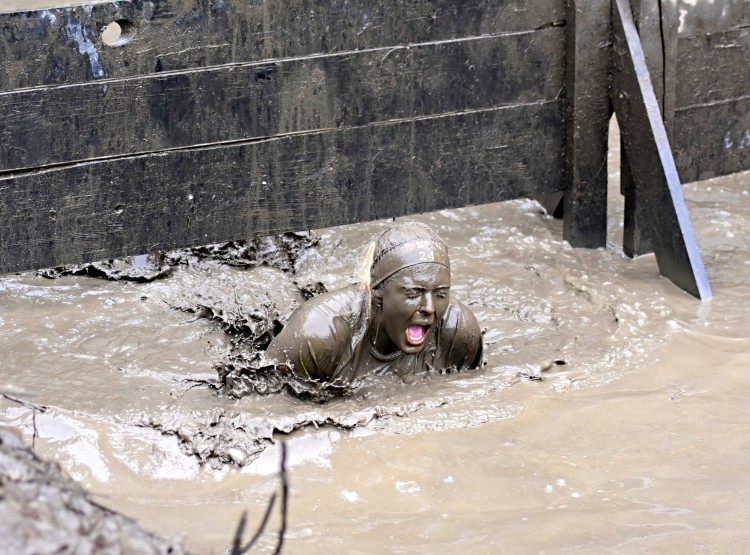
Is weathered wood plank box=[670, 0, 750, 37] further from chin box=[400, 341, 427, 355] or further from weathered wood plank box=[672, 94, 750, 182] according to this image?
chin box=[400, 341, 427, 355]

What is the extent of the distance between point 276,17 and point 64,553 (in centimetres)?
427

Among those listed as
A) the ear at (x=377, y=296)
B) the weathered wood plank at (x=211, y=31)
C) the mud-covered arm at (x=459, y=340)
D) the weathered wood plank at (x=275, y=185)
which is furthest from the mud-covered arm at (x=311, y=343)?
the weathered wood plank at (x=211, y=31)

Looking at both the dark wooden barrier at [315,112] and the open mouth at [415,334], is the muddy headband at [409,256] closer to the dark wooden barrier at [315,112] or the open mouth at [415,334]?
the open mouth at [415,334]

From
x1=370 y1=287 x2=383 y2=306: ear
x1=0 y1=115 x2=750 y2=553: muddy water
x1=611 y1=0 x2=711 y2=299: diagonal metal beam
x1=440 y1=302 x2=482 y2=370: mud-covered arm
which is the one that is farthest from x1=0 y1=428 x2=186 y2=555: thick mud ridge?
x1=611 y1=0 x2=711 y2=299: diagonal metal beam

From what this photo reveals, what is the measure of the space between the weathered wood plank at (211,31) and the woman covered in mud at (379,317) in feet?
4.85

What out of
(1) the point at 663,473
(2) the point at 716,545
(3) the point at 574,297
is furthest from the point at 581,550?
(3) the point at 574,297

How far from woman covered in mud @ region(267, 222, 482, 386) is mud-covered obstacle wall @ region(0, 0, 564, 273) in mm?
1270

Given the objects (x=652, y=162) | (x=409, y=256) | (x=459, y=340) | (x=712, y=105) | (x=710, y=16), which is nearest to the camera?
(x=409, y=256)

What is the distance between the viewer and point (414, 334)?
15.0 ft

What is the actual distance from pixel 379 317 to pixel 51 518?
10.2 ft

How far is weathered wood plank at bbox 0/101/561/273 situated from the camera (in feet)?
17.4

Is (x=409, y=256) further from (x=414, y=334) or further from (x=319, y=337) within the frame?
(x=319, y=337)

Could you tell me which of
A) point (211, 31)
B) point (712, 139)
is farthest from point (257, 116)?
point (712, 139)

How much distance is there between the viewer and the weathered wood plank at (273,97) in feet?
16.8
